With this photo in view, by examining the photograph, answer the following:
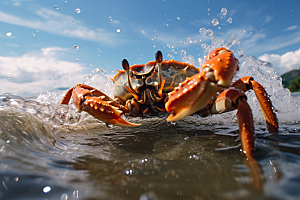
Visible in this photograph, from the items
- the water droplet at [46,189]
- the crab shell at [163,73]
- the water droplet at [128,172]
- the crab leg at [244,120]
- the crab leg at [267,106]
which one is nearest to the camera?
the water droplet at [46,189]

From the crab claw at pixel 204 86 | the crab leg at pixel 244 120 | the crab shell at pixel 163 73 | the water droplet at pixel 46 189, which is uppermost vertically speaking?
the crab shell at pixel 163 73

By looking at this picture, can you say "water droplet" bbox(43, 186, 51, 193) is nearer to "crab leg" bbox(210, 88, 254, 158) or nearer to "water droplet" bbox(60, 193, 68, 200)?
"water droplet" bbox(60, 193, 68, 200)

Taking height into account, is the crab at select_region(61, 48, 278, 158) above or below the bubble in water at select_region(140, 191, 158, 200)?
above

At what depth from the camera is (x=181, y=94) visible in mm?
1400

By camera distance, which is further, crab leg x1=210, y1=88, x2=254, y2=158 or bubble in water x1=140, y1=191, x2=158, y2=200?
crab leg x1=210, y1=88, x2=254, y2=158

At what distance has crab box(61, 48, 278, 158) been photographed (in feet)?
4.47

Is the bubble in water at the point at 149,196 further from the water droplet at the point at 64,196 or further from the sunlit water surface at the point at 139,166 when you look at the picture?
the water droplet at the point at 64,196

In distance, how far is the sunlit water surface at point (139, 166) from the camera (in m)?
0.99

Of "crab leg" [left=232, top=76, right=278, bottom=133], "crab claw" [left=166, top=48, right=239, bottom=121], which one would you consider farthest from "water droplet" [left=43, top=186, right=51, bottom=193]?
"crab leg" [left=232, top=76, right=278, bottom=133]

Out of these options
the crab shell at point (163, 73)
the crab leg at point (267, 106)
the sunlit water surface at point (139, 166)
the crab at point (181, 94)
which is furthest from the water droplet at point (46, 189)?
the crab leg at point (267, 106)

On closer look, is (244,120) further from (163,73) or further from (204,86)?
(163,73)

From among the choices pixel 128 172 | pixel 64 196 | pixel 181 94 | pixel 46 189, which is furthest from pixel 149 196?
pixel 181 94

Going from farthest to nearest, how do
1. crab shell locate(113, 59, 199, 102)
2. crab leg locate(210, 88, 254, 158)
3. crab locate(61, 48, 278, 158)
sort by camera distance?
crab shell locate(113, 59, 199, 102) → crab leg locate(210, 88, 254, 158) → crab locate(61, 48, 278, 158)

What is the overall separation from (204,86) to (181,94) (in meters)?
0.20
